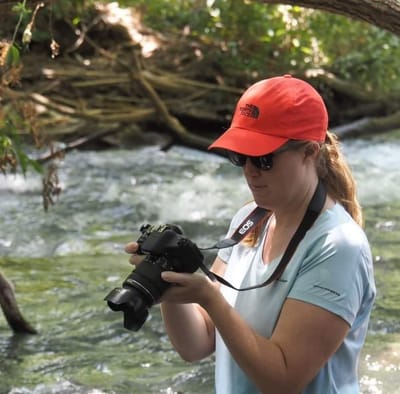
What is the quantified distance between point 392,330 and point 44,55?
302 inches

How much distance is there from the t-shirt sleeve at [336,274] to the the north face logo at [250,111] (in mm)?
290

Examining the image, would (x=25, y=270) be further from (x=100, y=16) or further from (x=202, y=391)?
(x=100, y=16)

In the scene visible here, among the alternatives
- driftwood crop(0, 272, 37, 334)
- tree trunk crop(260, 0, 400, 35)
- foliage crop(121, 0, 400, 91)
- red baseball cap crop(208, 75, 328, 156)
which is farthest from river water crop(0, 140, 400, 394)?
red baseball cap crop(208, 75, 328, 156)

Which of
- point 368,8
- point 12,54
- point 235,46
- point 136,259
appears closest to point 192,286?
point 136,259

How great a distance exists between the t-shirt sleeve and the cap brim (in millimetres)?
210

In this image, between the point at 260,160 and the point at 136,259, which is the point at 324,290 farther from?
the point at 136,259

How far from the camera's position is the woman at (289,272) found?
1680 mm

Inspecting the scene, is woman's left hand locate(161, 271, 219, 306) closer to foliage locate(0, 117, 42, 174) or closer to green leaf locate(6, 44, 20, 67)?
green leaf locate(6, 44, 20, 67)

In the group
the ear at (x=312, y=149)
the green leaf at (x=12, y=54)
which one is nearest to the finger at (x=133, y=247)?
the ear at (x=312, y=149)

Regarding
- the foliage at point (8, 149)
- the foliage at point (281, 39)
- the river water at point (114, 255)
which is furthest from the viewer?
the foliage at point (281, 39)

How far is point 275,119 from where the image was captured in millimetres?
1775

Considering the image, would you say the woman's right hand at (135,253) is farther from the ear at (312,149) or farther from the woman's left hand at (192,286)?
the ear at (312,149)

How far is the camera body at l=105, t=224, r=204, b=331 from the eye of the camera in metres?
1.70

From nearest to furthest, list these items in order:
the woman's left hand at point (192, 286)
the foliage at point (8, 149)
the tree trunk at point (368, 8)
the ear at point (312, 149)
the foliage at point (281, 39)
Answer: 1. the woman's left hand at point (192, 286)
2. the ear at point (312, 149)
3. the tree trunk at point (368, 8)
4. the foliage at point (8, 149)
5. the foliage at point (281, 39)
